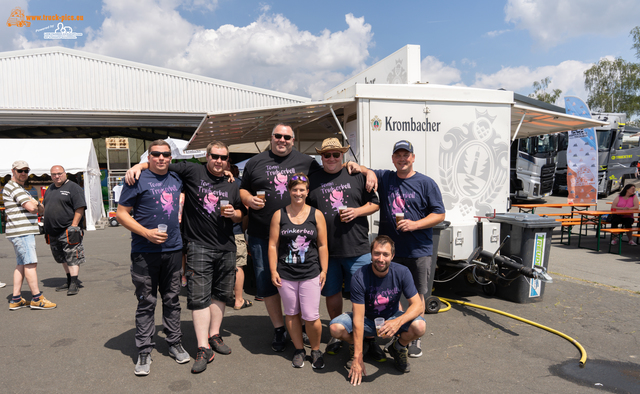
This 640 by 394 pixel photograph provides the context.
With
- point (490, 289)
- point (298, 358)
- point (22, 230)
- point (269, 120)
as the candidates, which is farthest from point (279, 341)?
point (269, 120)

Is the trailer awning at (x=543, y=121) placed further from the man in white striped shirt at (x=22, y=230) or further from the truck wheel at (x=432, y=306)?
the man in white striped shirt at (x=22, y=230)

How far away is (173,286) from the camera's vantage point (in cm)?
349

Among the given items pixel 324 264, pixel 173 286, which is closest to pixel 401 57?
pixel 324 264

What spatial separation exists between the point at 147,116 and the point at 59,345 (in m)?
16.7

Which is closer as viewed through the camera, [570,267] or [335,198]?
[335,198]

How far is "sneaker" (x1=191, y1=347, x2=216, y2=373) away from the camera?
3252 millimetres

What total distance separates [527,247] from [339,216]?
2932mm

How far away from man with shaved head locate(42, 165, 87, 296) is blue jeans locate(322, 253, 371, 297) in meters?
4.14

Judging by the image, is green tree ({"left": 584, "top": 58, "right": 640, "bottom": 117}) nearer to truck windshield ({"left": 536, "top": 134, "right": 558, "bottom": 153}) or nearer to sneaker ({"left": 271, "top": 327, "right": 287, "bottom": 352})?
truck windshield ({"left": 536, "top": 134, "right": 558, "bottom": 153})

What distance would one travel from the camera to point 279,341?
12.1 ft

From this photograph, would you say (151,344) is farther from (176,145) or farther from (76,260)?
(176,145)

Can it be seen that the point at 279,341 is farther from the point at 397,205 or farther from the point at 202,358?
the point at 397,205

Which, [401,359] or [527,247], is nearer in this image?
[401,359]

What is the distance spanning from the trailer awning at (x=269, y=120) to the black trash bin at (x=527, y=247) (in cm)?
269
